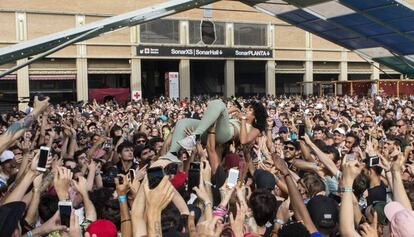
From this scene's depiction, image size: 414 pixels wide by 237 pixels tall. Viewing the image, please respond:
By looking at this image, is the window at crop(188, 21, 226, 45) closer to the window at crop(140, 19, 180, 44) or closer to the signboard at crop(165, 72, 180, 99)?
the window at crop(140, 19, 180, 44)

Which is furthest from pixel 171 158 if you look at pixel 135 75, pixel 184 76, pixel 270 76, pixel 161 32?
pixel 270 76

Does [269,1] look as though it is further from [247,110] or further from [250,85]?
[250,85]

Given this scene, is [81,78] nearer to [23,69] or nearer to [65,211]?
[23,69]

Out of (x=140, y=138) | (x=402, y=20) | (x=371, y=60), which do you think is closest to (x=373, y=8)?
(x=402, y=20)

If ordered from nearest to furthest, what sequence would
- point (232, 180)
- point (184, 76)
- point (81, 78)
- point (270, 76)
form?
point (232, 180) → point (81, 78) → point (184, 76) → point (270, 76)

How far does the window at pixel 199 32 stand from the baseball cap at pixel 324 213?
1652 inches

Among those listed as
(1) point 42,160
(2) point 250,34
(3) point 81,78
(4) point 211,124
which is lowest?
(1) point 42,160

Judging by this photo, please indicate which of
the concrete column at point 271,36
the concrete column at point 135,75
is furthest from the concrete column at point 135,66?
the concrete column at point 271,36

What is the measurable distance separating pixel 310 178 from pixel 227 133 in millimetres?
1410

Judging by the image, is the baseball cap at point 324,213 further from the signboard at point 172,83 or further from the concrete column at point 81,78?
the concrete column at point 81,78

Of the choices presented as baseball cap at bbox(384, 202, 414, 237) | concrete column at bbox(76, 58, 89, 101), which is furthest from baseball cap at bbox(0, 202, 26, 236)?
concrete column at bbox(76, 58, 89, 101)

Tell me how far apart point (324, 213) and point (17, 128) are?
2899mm

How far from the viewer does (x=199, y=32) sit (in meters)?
46.9

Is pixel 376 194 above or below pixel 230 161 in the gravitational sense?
below
